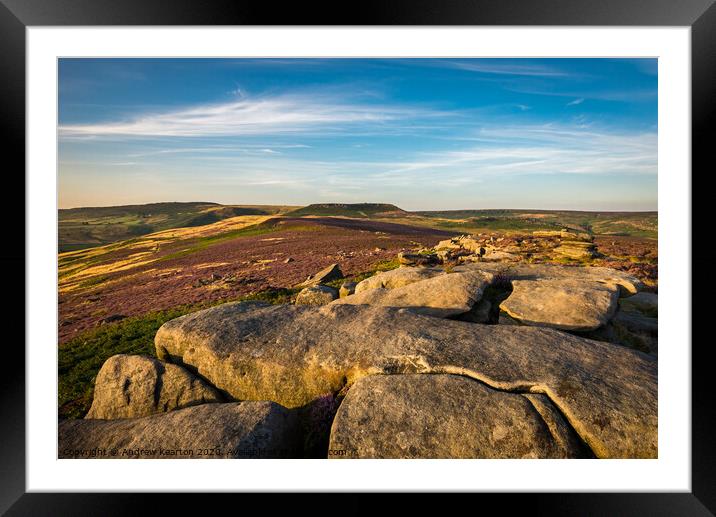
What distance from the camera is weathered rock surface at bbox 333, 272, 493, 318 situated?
8.67 m

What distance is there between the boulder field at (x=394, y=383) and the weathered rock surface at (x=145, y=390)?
0.03m

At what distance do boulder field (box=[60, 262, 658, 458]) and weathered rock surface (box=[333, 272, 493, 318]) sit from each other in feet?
0.23

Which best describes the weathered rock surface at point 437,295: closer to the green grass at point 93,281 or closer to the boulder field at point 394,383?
the boulder field at point 394,383

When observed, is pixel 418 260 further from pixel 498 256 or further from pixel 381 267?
pixel 498 256

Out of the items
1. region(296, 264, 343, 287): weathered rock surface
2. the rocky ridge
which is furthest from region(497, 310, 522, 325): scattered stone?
region(296, 264, 343, 287): weathered rock surface

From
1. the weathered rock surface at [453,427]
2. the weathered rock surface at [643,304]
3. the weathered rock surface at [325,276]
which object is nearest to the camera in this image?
the weathered rock surface at [453,427]

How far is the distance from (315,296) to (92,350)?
6886 millimetres

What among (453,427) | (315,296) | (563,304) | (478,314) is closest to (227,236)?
(315,296)

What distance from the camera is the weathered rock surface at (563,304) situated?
8.27 meters

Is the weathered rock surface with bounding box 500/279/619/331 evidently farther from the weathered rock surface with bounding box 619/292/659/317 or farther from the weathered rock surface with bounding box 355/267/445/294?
the weathered rock surface with bounding box 355/267/445/294

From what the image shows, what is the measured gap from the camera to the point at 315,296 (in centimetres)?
1165

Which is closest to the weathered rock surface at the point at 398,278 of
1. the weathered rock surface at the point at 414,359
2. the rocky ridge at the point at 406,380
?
the rocky ridge at the point at 406,380
